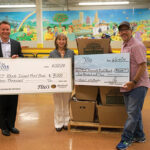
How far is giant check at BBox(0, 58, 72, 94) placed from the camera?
215 cm

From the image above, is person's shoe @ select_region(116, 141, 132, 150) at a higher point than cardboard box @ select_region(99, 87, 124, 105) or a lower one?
lower

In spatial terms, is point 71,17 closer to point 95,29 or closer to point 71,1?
point 71,1

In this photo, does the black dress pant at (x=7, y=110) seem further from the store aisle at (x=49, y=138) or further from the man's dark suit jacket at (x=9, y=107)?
the store aisle at (x=49, y=138)

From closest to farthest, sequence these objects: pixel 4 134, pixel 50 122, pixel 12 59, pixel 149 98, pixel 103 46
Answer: pixel 12 59, pixel 103 46, pixel 4 134, pixel 50 122, pixel 149 98

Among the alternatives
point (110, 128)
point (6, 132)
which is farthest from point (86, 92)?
point (6, 132)

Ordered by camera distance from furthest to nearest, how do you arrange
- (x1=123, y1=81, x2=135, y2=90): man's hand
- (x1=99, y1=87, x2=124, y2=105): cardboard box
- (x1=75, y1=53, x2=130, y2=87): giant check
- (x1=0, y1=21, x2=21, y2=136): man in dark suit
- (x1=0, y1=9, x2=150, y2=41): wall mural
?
(x1=0, y1=9, x2=150, y2=41): wall mural < (x1=99, y1=87, x2=124, y2=105): cardboard box < (x1=0, y1=21, x2=21, y2=136): man in dark suit < (x1=75, y1=53, x2=130, y2=87): giant check < (x1=123, y1=81, x2=135, y2=90): man's hand

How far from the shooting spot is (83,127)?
2.68m

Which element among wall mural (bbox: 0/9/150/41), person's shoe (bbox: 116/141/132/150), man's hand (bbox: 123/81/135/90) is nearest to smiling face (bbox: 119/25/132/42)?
man's hand (bbox: 123/81/135/90)

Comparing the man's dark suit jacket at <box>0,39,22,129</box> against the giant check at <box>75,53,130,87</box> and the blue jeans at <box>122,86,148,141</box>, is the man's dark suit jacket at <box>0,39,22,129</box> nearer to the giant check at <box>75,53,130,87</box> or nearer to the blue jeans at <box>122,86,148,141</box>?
the giant check at <box>75,53,130,87</box>

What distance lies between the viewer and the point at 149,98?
4176mm

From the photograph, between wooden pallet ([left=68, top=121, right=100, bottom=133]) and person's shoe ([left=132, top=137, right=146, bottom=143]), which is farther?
wooden pallet ([left=68, top=121, right=100, bottom=133])

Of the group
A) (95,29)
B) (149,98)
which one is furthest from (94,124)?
(95,29)

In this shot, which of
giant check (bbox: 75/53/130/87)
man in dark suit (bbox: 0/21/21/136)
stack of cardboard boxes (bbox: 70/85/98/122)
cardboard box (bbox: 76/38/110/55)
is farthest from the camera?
stack of cardboard boxes (bbox: 70/85/98/122)

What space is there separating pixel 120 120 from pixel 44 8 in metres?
7.36
